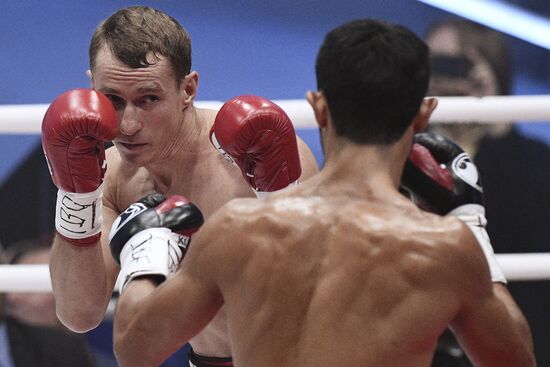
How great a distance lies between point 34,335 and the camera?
120 inches

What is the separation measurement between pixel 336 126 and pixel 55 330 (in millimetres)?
2043

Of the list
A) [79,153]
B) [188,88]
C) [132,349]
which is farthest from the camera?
[188,88]

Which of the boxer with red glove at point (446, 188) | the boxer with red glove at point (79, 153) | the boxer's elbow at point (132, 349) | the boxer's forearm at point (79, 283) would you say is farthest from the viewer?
the boxer's forearm at point (79, 283)

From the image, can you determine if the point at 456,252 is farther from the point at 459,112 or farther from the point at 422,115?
the point at 459,112

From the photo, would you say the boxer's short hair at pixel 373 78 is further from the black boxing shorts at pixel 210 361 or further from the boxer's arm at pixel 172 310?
the black boxing shorts at pixel 210 361

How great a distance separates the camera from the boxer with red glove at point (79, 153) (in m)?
1.75

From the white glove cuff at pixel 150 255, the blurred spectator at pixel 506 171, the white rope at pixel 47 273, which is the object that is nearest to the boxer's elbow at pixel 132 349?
the white glove cuff at pixel 150 255

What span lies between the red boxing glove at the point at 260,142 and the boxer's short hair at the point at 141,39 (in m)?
0.21

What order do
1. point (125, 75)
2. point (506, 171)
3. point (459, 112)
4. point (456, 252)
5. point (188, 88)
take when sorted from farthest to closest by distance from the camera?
point (506, 171) < point (459, 112) < point (188, 88) < point (125, 75) < point (456, 252)

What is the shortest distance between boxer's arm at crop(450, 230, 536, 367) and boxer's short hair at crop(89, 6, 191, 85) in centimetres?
93

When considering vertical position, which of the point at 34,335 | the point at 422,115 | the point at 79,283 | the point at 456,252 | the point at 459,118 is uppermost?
the point at 422,115

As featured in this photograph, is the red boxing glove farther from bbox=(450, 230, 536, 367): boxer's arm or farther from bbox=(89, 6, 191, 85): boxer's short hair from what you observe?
bbox=(450, 230, 536, 367): boxer's arm

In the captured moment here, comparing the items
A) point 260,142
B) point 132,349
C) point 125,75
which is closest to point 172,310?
point 132,349

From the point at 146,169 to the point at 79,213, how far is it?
353 mm
